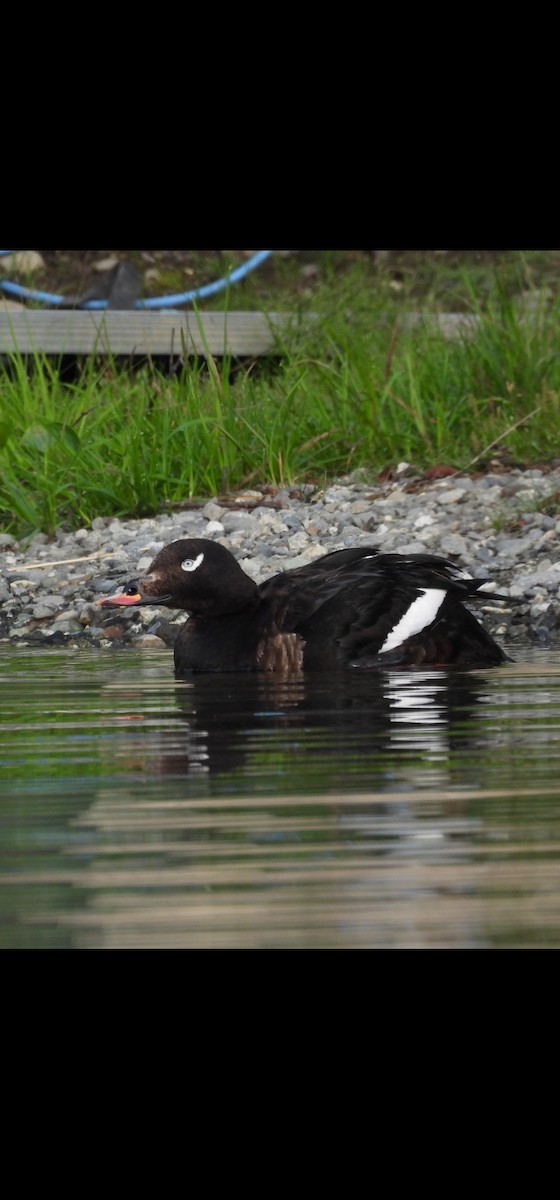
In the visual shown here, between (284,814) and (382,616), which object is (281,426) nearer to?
(382,616)

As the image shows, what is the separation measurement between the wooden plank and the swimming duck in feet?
→ 15.7

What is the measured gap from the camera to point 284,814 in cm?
369

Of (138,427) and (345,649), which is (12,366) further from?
(345,649)

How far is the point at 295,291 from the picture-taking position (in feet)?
48.7

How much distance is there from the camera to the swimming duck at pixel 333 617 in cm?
640

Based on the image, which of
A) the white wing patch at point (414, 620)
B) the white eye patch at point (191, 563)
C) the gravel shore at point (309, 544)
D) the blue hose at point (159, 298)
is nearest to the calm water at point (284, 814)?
the white wing patch at point (414, 620)

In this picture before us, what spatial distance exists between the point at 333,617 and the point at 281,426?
326 cm

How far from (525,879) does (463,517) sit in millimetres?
5751

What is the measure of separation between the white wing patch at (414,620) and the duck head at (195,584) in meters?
0.67

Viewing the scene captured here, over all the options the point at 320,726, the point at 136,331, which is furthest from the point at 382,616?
the point at 136,331

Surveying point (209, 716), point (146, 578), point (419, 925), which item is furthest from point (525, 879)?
point (146, 578)

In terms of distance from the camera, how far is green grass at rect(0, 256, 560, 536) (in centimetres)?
935

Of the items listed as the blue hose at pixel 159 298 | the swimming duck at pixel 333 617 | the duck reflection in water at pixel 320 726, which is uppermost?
the duck reflection in water at pixel 320 726

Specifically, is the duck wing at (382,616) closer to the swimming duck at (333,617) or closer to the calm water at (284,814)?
the swimming duck at (333,617)
